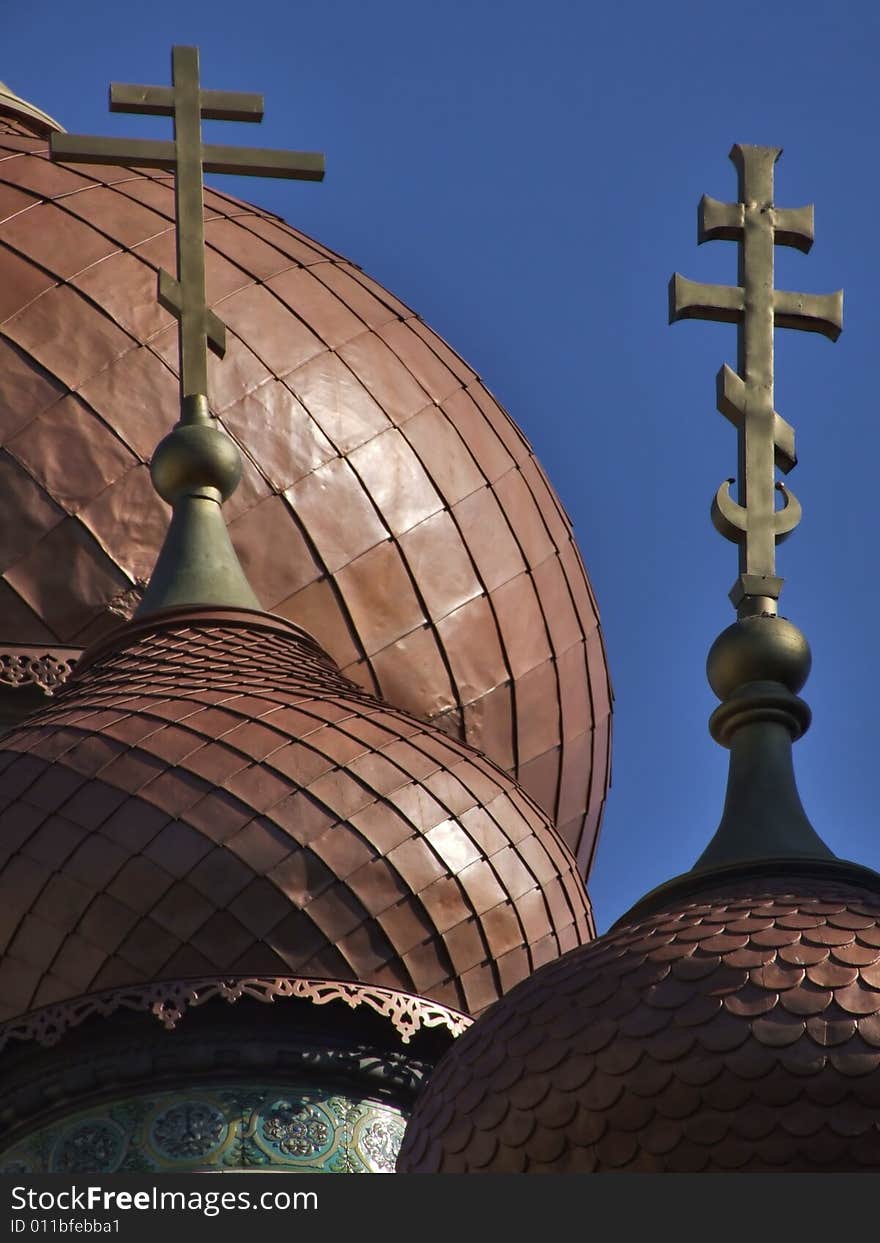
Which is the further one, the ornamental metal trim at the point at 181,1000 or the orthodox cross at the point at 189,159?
the orthodox cross at the point at 189,159

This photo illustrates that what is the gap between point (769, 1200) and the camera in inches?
362

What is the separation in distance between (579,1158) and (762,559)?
7.24ft

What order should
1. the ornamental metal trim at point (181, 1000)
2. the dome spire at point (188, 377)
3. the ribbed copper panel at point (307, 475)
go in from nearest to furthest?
the ornamental metal trim at point (181, 1000)
the dome spire at point (188, 377)
the ribbed copper panel at point (307, 475)

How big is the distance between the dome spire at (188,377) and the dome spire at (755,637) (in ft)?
7.78

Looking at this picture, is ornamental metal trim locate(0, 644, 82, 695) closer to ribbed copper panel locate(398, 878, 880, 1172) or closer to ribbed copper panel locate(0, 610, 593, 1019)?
ribbed copper panel locate(0, 610, 593, 1019)

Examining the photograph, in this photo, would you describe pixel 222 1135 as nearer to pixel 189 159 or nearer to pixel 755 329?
pixel 755 329

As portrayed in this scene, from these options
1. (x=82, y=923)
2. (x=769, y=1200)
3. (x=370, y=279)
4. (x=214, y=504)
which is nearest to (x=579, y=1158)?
(x=769, y=1200)

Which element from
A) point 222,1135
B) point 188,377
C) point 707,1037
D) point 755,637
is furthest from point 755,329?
point 222,1135

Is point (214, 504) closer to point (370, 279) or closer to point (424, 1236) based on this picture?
point (370, 279)

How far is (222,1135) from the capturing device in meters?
13.5

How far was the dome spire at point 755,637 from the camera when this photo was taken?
12250 millimetres

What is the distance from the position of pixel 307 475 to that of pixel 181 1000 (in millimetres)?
3857

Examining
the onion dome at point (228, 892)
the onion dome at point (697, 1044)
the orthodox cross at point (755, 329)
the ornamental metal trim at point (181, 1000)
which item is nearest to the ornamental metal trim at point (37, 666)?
the onion dome at point (228, 892)

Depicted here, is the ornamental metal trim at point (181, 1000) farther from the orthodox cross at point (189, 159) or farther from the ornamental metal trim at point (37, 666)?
the ornamental metal trim at point (37, 666)
